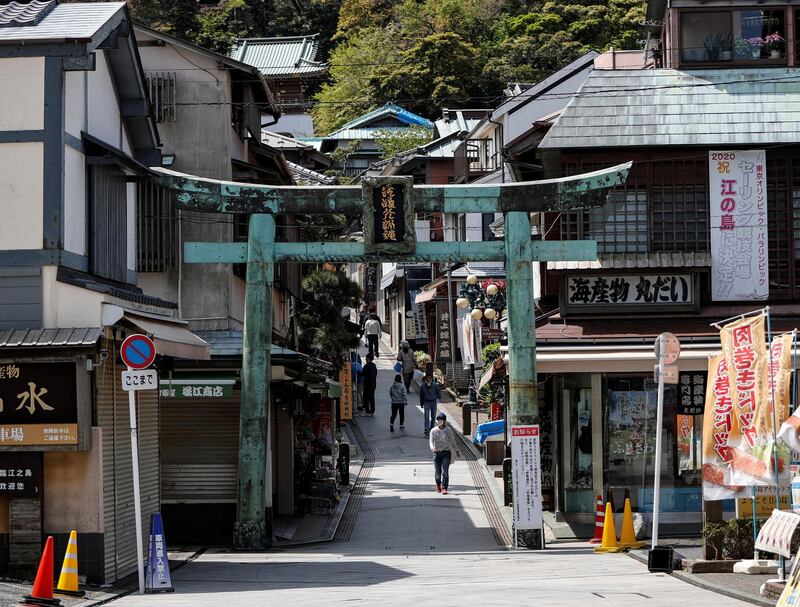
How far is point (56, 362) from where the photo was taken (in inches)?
591

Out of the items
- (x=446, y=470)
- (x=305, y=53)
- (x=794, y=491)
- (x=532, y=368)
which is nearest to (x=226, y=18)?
(x=305, y=53)

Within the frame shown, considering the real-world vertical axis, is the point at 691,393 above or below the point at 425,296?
below

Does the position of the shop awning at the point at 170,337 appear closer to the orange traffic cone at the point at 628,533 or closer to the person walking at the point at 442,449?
the orange traffic cone at the point at 628,533

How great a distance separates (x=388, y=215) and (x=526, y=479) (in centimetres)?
551

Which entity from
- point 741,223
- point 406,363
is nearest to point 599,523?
point 741,223

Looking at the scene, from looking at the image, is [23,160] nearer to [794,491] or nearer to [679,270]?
[794,491]

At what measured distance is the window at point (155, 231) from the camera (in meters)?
23.7

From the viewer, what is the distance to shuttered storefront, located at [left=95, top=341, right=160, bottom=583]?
51.2 feet

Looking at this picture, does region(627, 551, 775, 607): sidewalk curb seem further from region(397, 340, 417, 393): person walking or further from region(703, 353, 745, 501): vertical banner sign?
region(397, 340, 417, 393): person walking

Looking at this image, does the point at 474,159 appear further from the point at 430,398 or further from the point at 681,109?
the point at 681,109

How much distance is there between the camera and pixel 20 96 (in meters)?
15.4

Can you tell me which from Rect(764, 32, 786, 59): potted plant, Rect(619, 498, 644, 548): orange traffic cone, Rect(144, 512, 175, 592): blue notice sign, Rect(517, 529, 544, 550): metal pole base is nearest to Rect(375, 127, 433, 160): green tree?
Rect(764, 32, 786, 59): potted plant

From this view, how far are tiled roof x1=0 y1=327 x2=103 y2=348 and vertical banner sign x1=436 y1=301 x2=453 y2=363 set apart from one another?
108 ft

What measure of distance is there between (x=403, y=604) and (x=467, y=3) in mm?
74748
